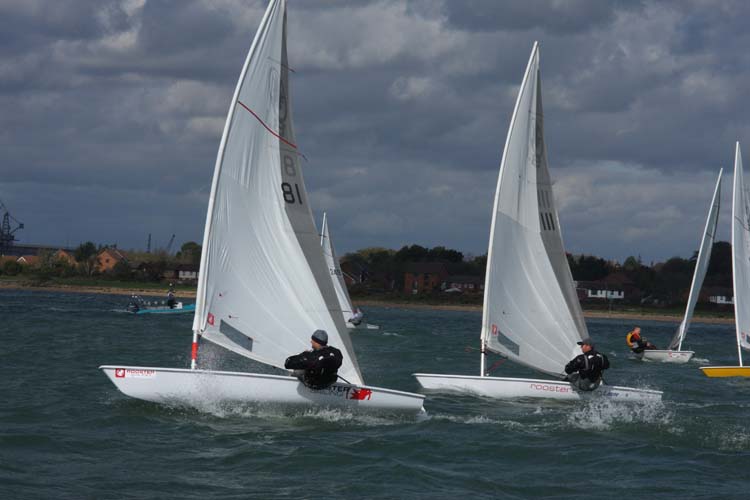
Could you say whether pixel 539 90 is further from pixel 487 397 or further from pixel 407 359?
pixel 407 359

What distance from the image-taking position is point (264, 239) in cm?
1609

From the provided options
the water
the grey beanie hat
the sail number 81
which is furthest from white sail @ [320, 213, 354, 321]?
the grey beanie hat

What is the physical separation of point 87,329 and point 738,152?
84.0ft

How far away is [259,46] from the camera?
15.5 meters

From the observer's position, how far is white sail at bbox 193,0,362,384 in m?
15.5

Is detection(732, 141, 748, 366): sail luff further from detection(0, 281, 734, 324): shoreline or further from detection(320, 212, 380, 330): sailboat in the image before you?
detection(0, 281, 734, 324): shoreline

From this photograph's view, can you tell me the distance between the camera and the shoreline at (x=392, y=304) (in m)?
96.4

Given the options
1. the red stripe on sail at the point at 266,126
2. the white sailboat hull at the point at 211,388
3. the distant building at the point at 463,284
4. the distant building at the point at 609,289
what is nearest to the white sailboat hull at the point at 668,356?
the red stripe on sail at the point at 266,126

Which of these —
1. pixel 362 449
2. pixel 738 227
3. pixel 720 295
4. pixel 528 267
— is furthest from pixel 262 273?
pixel 720 295

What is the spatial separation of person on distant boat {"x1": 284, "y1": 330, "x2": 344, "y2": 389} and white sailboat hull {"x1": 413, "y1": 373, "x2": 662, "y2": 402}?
13.4 feet

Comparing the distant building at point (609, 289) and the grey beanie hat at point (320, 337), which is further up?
the distant building at point (609, 289)

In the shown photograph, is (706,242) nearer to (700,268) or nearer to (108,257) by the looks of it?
(700,268)

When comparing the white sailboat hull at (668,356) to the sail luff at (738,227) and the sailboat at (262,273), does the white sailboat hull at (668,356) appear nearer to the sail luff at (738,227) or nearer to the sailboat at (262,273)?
the sail luff at (738,227)

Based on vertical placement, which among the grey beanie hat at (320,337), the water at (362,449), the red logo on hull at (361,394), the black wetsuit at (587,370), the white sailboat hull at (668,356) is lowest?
the water at (362,449)
